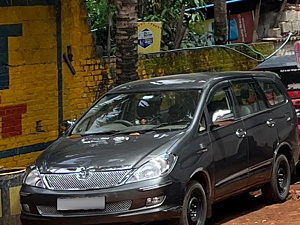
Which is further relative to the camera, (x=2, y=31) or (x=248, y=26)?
(x=248, y=26)

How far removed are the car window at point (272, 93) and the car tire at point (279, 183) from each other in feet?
2.41

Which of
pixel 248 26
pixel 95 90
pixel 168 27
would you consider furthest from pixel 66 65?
pixel 248 26

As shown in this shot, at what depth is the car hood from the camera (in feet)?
23.3

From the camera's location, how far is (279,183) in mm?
9281

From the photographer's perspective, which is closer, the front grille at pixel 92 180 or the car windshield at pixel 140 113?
the front grille at pixel 92 180

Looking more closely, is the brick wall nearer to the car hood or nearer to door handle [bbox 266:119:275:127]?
the car hood

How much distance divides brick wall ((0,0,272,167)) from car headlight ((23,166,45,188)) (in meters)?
3.16

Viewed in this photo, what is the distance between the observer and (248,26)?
19.3 m

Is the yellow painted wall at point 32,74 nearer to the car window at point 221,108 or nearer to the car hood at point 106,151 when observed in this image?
the car hood at point 106,151

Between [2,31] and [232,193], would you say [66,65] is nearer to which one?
[2,31]

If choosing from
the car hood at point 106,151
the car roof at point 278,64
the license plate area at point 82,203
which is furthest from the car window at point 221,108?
the car roof at point 278,64

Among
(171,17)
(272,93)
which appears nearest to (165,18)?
(171,17)

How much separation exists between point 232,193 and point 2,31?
14.0 ft

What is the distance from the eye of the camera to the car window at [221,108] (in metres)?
Answer: 8.04
